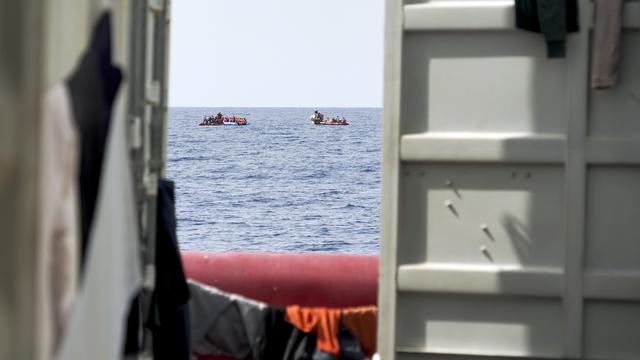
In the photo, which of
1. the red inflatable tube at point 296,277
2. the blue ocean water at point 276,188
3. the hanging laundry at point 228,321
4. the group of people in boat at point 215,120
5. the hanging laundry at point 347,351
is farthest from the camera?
the group of people in boat at point 215,120

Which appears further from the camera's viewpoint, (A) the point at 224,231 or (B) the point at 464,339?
(A) the point at 224,231

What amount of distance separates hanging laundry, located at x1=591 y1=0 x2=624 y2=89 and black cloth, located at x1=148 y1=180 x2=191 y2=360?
191cm

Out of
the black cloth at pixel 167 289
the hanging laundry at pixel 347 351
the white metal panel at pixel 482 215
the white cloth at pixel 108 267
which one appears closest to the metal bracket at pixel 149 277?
the black cloth at pixel 167 289

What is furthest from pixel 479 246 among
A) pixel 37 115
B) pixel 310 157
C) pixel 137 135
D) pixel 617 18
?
pixel 310 157

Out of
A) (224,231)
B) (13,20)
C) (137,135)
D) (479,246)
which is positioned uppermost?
(13,20)

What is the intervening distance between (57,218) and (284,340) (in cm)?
404

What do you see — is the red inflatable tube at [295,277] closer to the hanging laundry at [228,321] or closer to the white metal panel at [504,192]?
the hanging laundry at [228,321]

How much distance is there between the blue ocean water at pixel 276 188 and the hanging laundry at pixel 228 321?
68.9 feet

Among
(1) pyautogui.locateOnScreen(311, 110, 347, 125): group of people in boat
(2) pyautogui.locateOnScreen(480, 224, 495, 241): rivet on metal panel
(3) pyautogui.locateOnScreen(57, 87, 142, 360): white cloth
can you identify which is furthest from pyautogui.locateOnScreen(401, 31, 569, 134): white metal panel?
(1) pyautogui.locateOnScreen(311, 110, 347, 125): group of people in boat

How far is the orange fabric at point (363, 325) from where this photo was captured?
6.66 metres

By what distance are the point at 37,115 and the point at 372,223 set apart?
3138 centimetres

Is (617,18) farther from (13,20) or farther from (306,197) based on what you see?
(306,197)

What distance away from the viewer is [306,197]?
39688mm

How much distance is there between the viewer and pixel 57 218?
2748 mm
